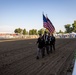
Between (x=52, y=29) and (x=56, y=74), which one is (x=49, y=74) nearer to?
(x=56, y=74)

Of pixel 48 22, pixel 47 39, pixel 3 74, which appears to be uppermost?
pixel 48 22

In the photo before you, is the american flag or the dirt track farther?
the american flag

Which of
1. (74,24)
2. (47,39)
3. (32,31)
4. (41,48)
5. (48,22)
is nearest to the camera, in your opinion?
(41,48)

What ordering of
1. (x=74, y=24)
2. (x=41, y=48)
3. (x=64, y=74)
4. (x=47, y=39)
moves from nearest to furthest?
1. (x=64, y=74)
2. (x=41, y=48)
3. (x=47, y=39)
4. (x=74, y=24)

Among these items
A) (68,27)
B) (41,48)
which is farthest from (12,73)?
(68,27)

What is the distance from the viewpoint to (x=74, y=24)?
178375 millimetres

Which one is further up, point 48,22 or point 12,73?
point 48,22

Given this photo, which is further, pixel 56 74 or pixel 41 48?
pixel 41 48

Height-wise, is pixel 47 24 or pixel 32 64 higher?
pixel 47 24

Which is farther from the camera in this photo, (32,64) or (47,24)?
(47,24)

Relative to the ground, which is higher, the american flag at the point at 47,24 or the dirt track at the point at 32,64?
the american flag at the point at 47,24

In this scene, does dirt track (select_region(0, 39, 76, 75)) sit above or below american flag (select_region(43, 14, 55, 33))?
below

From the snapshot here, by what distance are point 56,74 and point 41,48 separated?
18.3ft

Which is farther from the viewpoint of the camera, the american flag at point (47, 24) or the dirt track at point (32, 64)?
the american flag at point (47, 24)
